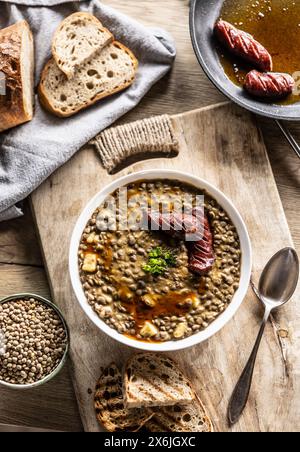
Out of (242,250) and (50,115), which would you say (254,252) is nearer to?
(242,250)

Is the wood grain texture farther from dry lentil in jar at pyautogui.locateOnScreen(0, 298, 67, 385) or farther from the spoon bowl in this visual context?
the spoon bowl

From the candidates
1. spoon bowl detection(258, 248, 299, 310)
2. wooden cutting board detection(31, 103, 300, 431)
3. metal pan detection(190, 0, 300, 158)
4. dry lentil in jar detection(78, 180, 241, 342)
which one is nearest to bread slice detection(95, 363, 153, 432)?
Result: wooden cutting board detection(31, 103, 300, 431)

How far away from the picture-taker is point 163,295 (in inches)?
166

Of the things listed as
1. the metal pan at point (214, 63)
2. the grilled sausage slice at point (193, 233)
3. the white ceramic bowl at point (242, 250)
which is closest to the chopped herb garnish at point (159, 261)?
the grilled sausage slice at point (193, 233)

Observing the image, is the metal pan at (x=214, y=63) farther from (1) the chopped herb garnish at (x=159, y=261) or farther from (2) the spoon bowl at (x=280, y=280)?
(1) the chopped herb garnish at (x=159, y=261)

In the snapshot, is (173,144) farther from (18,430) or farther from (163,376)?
(18,430)

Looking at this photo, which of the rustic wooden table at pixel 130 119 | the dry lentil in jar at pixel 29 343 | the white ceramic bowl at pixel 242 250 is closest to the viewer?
the white ceramic bowl at pixel 242 250

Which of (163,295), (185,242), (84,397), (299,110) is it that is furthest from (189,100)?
(84,397)

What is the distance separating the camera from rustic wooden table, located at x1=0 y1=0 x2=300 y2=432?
14.8 feet

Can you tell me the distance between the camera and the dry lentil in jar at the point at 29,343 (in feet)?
14.0

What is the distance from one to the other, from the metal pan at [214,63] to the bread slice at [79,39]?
2.00 feet

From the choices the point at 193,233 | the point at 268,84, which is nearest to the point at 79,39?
the point at 268,84

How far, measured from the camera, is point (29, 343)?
4273mm

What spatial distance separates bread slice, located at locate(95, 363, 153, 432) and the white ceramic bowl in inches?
14.5
